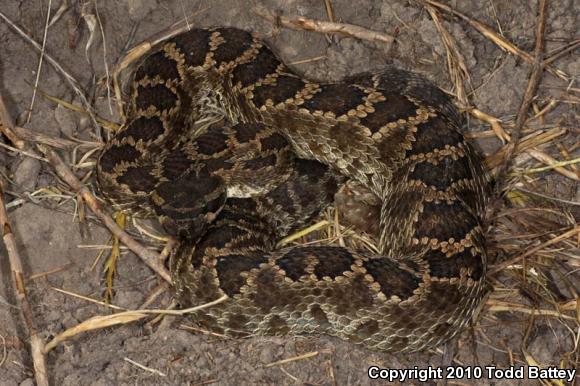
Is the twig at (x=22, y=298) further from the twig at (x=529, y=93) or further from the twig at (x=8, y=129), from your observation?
the twig at (x=529, y=93)

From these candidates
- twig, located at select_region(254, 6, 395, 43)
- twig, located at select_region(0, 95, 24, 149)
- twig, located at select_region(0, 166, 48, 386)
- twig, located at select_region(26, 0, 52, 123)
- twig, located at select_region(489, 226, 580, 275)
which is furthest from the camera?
twig, located at select_region(254, 6, 395, 43)

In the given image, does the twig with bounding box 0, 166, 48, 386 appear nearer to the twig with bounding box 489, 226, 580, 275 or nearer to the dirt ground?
Answer: the dirt ground

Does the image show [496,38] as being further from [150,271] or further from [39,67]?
[39,67]

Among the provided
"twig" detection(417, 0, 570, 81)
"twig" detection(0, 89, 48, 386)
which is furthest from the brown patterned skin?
"twig" detection(0, 89, 48, 386)

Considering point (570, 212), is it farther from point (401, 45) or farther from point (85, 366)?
point (85, 366)

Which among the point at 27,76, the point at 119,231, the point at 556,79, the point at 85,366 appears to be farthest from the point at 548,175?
the point at 27,76

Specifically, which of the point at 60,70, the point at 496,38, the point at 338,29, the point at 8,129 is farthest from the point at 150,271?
the point at 496,38
